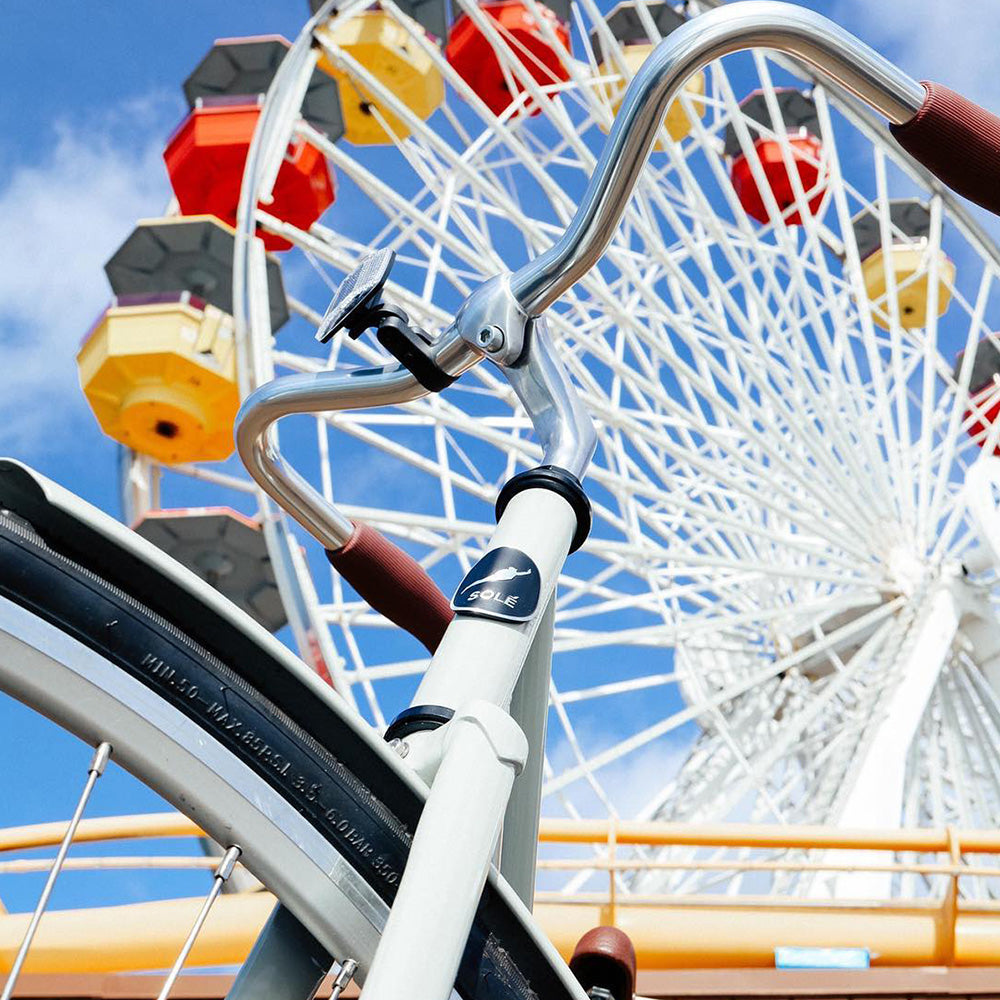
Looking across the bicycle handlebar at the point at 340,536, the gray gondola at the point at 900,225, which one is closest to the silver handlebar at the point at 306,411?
the bicycle handlebar at the point at 340,536

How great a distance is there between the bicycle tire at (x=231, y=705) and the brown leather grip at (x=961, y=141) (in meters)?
0.76

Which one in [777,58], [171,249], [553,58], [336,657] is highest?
[553,58]

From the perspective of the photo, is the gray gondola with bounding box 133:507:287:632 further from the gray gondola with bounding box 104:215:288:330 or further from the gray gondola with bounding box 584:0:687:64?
the gray gondola with bounding box 584:0:687:64

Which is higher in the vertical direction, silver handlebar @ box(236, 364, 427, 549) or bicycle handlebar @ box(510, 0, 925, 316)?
bicycle handlebar @ box(510, 0, 925, 316)

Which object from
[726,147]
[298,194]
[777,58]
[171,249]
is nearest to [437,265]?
[298,194]

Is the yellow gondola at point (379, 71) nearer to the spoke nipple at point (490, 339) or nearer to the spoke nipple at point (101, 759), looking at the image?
the spoke nipple at point (490, 339)

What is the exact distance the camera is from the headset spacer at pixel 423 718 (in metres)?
1.12

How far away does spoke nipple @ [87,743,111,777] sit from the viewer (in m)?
1.08

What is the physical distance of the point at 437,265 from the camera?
9.93m

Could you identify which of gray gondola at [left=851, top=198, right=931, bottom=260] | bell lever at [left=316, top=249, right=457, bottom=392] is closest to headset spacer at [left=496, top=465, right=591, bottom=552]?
bell lever at [left=316, top=249, right=457, bottom=392]

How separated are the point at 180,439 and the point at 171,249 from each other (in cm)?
156

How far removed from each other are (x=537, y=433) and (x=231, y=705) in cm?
44

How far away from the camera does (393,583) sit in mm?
1609

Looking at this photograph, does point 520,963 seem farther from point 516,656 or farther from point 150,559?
point 150,559
